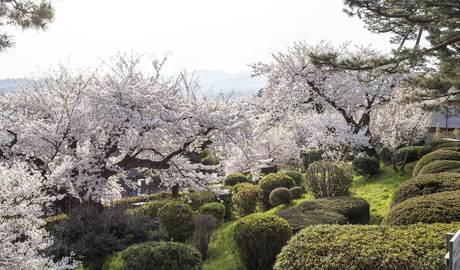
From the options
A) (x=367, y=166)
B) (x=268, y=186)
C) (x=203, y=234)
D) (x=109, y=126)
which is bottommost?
(x=203, y=234)

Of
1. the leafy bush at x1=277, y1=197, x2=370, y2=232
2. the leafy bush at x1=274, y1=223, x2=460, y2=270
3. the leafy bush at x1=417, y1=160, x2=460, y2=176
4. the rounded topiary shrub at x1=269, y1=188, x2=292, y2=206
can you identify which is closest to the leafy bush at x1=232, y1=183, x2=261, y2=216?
the rounded topiary shrub at x1=269, y1=188, x2=292, y2=206

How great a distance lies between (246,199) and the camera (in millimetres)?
17500

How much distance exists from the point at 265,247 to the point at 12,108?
431 inches

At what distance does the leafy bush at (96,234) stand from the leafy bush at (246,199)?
20.4ft

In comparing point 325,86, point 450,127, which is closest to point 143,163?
point 325,86

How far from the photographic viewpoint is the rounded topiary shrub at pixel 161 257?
845 cm

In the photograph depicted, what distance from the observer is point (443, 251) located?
228 inches

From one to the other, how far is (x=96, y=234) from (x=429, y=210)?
296 inches

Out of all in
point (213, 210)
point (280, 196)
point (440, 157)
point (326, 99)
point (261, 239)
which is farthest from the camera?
point (326, 99)

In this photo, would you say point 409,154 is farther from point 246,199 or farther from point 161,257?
point 161,257

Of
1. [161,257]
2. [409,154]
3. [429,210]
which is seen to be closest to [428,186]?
[429,210]

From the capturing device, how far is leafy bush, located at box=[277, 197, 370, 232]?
1095 centimetres

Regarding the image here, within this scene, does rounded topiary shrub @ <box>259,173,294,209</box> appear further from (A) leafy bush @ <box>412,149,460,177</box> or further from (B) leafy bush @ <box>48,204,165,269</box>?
(B) leafy bush @ <box>48,204,165,269</box>

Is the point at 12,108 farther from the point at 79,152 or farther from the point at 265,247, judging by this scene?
the point at 265,247
